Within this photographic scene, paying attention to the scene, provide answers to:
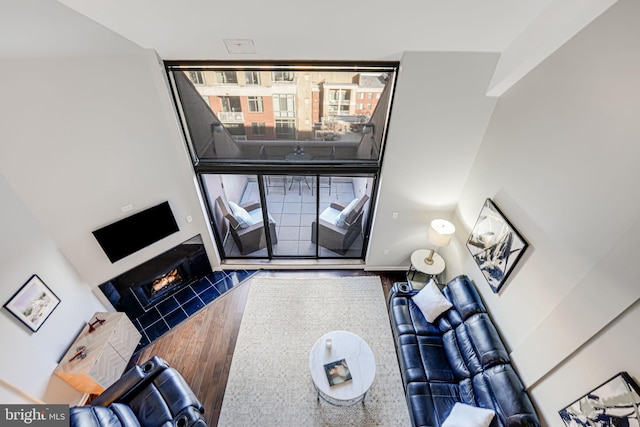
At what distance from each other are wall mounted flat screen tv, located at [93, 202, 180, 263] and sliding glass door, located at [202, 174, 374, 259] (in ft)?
2.54

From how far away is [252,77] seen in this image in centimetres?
354

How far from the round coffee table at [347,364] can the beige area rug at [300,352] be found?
230mm

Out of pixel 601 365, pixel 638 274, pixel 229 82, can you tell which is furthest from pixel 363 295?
pixel 229 82

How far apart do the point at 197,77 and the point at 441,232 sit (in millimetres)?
3880

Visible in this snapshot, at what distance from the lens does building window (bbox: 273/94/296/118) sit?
3.74 m

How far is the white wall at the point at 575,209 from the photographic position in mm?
2035

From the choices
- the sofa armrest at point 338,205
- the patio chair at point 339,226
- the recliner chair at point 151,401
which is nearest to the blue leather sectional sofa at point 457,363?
the patio chair at point 339,226

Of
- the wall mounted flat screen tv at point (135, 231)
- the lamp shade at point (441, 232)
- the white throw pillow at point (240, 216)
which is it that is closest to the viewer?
the wall mounted flat screen tv at point (135, 231)

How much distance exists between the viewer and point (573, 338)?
238cm

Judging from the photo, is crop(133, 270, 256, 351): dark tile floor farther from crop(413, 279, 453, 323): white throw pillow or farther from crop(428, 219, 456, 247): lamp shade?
crop(428, 219, 456, 247): lamp shade

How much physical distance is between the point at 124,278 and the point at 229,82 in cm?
319

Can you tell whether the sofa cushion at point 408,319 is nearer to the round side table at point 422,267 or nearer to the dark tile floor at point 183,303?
the round side table at point 422,267

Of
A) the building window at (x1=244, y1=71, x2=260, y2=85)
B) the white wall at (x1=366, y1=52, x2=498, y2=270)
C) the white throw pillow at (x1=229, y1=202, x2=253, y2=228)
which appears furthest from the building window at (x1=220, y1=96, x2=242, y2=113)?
the white wall at (x1=366, y1=52, x2=498, y2=270)

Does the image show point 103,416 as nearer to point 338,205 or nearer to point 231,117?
point 231,117
